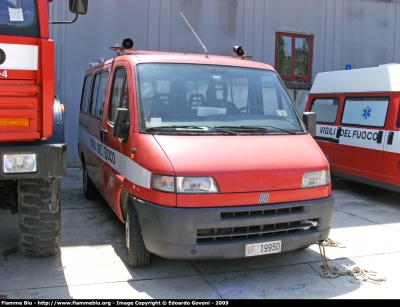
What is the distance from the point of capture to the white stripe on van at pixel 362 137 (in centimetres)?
743

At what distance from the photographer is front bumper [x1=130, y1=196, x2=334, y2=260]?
3.81 metres

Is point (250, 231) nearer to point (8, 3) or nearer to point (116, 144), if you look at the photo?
point (116, 144)

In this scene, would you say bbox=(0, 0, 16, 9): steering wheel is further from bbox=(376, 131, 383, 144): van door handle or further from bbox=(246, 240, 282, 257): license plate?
bbox=(376, 131, 383, 144): van door handle

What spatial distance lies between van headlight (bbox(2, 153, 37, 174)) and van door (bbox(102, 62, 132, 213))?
1.07 metres

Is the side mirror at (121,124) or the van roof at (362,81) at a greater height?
the van roof at (362,81)

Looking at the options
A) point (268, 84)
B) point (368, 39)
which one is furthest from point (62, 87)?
point (368, 39)

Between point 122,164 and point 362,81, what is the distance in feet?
17.5

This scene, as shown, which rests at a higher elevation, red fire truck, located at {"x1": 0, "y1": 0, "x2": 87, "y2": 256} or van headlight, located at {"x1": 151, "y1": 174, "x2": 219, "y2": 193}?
red fire truck, located at {"x1": 0, "y1": 0, "x2": 87, "y2": 256}

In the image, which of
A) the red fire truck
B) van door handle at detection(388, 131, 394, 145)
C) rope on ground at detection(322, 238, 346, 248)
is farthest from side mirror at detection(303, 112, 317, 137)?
van door handle at detection(388, 131, 394, 145)

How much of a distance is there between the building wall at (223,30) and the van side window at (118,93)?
5438mm

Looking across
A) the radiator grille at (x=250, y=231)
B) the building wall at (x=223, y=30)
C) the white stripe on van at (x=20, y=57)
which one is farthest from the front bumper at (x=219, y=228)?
the building wall at (x=223, y=30)

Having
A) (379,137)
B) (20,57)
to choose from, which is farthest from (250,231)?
(379,137)

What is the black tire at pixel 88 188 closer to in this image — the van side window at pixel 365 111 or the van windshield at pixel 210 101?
the van windshield at pixel 210 101

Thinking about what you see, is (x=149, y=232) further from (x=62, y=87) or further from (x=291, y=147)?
(x=62, y=87)
